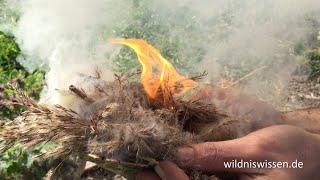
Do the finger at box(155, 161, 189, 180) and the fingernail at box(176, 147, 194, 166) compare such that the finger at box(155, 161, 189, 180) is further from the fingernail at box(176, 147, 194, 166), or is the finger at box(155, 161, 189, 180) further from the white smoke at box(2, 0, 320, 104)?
the white smoke at box(2, 0, 320, 104)

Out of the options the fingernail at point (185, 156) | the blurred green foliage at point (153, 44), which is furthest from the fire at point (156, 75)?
the blurred green foliage at point (153, 44)

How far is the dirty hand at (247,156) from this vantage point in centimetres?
222

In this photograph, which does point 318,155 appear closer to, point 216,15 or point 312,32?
point 216,15

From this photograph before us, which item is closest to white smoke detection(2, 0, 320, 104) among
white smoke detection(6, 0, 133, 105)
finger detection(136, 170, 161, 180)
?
white smoke detection(6, 0, 133, 105)

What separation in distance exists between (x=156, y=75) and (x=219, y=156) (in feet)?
2.01

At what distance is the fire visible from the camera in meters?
2.50

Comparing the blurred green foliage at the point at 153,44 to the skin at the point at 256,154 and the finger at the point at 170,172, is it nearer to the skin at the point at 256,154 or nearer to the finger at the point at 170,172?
the skin at the point at 256,154

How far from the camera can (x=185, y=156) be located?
222 cm

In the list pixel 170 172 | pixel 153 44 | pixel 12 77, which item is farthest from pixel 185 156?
pixel 12 77

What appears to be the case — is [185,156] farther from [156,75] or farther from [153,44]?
[153,44]

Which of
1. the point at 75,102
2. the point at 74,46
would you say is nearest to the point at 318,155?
the point at 75,102

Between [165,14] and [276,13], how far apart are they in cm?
131

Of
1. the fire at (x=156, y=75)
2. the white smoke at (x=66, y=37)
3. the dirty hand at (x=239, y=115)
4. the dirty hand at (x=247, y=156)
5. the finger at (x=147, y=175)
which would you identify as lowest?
the finger at (x=147, y=175)

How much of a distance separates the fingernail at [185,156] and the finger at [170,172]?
4cm
